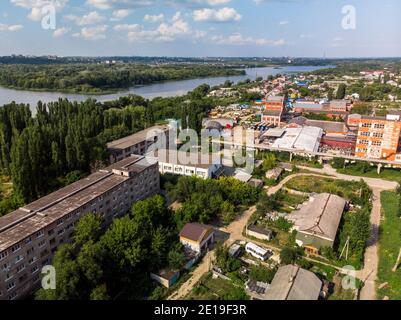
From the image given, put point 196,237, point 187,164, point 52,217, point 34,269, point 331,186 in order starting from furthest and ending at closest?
1. point 187,164
2. point 331,186
3. point 196,237
4. point 52,217
5. point 34,269

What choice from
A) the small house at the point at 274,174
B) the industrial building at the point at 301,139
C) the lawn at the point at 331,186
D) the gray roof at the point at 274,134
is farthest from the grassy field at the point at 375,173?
the gray roof at the point at 274,134

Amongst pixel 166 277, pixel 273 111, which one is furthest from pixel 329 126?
pixel 166 277

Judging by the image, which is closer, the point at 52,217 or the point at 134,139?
the point at 52,217

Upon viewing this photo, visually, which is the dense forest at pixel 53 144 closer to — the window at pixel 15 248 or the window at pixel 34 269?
the window at pixel 34 269

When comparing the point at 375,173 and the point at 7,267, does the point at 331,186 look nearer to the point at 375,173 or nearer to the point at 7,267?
the point at 375,173

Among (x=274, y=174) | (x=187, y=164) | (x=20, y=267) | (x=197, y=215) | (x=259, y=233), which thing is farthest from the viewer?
(x=274, y=174)

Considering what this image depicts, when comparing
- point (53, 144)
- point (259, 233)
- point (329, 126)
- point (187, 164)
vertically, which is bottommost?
point (259, 233)

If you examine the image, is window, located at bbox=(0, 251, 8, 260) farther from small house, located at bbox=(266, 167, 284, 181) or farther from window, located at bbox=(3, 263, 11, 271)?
small house, located at bbox=(266, 167, 284, 181)
